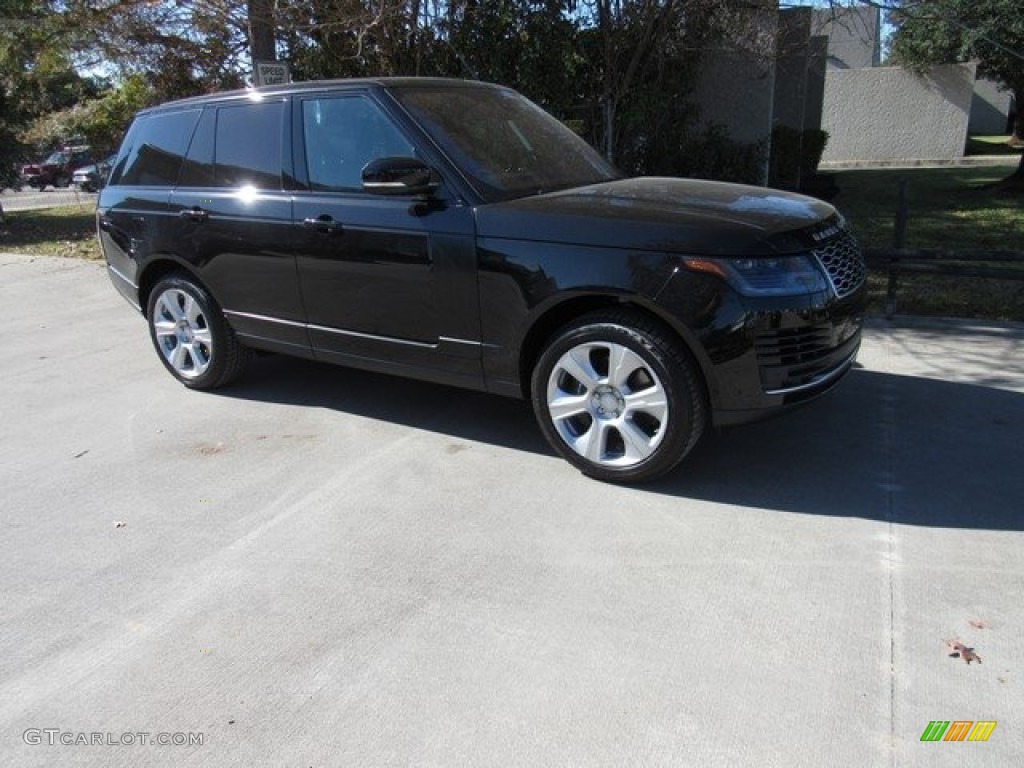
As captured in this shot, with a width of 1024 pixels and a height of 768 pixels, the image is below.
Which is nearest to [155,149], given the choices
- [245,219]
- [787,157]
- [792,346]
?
[245,219]

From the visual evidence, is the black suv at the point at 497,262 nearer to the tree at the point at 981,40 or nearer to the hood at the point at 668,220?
the hood at the point at 668,220

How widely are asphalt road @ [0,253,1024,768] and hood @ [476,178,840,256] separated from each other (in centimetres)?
118

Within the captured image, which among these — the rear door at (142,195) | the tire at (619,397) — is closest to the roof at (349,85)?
the rear door at (142,195)

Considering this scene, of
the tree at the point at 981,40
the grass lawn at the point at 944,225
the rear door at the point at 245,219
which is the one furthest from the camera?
the tree at the point at 981,40

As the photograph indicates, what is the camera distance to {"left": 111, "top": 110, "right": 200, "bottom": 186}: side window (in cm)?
544

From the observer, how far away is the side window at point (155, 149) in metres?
5.44

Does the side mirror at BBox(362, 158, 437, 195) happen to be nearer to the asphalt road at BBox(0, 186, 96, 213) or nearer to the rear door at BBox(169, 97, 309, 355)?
the rear door at BBox(169, 97, 309, 355)

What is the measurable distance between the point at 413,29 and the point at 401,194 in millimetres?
6912

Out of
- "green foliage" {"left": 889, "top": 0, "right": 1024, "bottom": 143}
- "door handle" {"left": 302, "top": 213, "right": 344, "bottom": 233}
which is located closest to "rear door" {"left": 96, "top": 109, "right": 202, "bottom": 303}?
"door handle" {"left": 302, "top": 213, "right": 344, "bottom": 233}

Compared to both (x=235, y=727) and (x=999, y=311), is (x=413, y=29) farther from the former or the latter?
(x=235, y=727)

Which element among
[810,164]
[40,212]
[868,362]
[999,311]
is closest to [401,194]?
[868,362]

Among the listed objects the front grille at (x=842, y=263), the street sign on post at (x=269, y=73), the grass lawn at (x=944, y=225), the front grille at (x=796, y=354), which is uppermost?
the street sign on post at (x=269, y=73)

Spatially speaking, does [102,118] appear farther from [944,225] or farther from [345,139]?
[944,225]

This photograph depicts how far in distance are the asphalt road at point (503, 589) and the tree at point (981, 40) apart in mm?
7835
